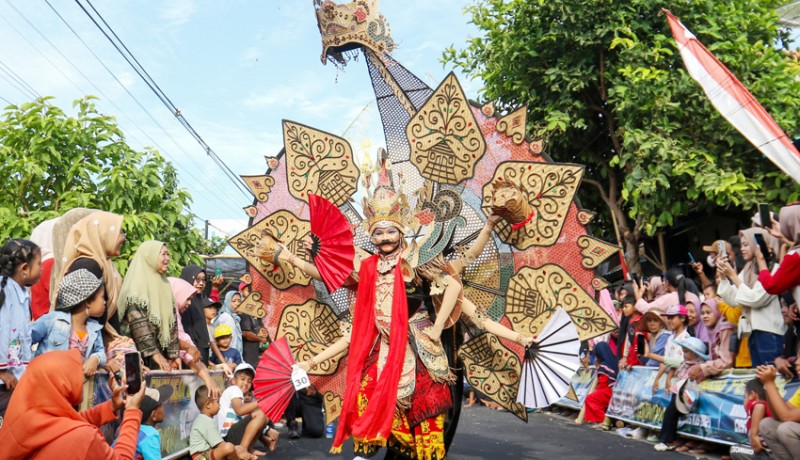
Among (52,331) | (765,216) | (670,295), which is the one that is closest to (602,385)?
(670,295)

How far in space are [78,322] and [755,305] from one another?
17.0 feet

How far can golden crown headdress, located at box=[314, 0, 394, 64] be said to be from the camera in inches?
304

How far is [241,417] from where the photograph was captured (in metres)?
6.97

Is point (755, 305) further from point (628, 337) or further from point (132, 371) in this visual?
point (132, 371)

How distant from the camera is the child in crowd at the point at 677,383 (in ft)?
23.9

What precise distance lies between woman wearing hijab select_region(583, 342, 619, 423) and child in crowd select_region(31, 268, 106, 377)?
6.42 m

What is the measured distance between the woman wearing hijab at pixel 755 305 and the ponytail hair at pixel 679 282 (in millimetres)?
1754

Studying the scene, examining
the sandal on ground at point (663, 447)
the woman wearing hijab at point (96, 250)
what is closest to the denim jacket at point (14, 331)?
the woman wearing hijab at point (96, 250)

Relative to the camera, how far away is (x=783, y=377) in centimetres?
600

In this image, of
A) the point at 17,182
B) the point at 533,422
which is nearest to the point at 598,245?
the point at 533,422

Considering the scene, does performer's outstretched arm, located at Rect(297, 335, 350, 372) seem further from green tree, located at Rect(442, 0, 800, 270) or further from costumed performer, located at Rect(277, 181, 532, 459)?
green tree, located at Rect(442, 0, 800, 270)

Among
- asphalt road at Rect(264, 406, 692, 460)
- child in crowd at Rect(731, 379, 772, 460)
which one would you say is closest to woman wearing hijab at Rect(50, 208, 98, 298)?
asphalt road at Rect(264, 406, 692, 460)

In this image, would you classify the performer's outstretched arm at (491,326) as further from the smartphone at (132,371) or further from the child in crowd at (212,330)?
the child in crowd at (212,330)

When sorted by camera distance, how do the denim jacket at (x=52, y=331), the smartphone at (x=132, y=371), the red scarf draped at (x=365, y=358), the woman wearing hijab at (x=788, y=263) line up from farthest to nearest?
the woman wearing hijab at (x=788, y=263) < the red scarf draped at (x=365, y=358) < the denim jacket at (x=52, y=331) < the smartphone at (x=132, y=371)
